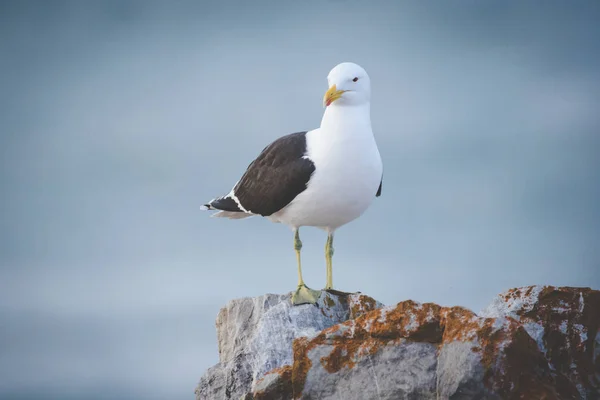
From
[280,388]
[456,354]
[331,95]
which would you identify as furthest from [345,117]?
[456,354]

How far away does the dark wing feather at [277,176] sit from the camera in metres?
12.7

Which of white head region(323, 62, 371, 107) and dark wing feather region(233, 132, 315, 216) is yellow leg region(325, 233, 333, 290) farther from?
white head region(323, 62, 371, 107)

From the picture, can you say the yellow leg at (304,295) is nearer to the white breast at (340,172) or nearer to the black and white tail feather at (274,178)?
the white breast at (340,172)

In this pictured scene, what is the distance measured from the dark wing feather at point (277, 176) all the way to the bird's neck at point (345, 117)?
66 cm

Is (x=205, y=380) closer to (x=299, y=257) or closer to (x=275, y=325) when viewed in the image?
(x=275, y=325)

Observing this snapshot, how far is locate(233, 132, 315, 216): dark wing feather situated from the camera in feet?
41.7

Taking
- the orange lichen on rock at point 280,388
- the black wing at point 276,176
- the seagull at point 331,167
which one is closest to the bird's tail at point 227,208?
the black wing at point 276,176

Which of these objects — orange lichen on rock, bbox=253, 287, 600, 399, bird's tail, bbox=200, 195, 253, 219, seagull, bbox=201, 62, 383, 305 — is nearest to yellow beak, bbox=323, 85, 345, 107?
seagull, bbox=201, 62, 383, 305

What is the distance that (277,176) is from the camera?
1305 cm

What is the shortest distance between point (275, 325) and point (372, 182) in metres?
2.87

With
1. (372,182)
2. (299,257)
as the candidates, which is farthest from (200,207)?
(372,182)

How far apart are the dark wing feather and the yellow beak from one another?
1.02m

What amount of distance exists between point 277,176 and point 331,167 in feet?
3.66

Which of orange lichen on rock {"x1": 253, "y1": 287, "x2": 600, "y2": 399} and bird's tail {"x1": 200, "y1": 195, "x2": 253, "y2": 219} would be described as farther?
bird's tail {"x1": 200, "y1": 195, "x2": 253, "y2": 219}
